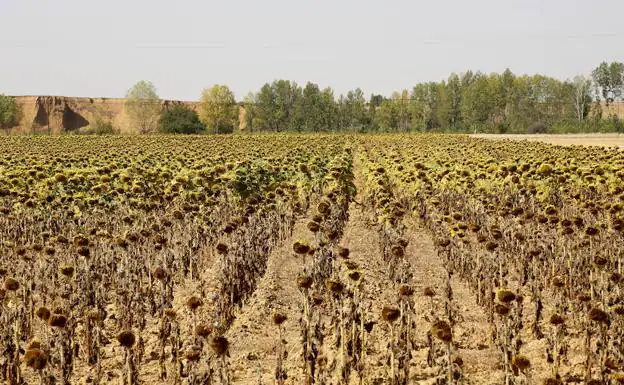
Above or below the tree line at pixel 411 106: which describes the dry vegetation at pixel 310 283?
below

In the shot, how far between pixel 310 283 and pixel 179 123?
9779 cm

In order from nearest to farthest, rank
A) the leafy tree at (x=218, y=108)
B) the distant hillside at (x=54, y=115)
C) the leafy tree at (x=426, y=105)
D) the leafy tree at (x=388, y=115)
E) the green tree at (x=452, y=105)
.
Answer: the leafy tree at (x=218, y=108) → the green tree at (x=452, y=105) → the leafy tree at (x=426, y=105) → the leafy tree at (x=388, y=115) → the distant hillside at (x=54, y=115)

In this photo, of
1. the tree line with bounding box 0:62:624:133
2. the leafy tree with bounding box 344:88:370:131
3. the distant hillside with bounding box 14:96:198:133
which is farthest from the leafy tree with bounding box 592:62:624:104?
the distant hillside with bounding box 14:96:198:133

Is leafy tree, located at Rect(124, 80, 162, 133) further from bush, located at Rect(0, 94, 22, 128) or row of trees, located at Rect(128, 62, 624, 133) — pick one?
bush, located at Rect(0, 94, 22, 128)

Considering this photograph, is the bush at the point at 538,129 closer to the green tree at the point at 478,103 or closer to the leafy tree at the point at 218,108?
the green tree at the point at 478,103

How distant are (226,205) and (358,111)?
395 ft

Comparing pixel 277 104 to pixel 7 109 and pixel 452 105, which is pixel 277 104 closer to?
pixel 452 105

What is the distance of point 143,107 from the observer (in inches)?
4830

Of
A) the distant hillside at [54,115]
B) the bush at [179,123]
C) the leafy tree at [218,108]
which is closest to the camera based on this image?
the bush at [179,123]

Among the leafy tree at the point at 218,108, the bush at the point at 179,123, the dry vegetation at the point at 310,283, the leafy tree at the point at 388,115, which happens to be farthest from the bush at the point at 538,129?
the dry vegetation at the point at 310,283

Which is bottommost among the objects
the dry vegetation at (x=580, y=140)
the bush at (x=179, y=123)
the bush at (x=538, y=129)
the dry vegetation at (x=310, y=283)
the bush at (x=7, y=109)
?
the dry vegetation at (x=310, y=283)

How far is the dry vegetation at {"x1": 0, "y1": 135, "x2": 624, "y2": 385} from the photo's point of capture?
6453 mm

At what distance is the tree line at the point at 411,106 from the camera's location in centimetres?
12312

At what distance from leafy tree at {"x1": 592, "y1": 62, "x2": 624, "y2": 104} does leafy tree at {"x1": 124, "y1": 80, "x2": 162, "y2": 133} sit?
80709 mm
